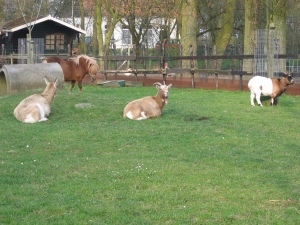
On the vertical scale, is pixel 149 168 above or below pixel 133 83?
below

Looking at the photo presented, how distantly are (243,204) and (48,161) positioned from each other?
372 centimetres

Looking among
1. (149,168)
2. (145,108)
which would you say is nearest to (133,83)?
(145,108)

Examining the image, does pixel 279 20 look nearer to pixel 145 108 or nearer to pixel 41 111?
pixel 145 108

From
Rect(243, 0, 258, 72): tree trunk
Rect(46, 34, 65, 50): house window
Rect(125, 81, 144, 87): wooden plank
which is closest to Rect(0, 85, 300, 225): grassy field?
Rect(243, 0, 258, 72): tree trunk

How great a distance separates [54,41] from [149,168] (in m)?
31.4

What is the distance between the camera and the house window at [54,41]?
3859cm

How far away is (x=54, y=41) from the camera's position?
38.8 meters

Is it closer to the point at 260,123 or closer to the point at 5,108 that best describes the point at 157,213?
the point at 260,123

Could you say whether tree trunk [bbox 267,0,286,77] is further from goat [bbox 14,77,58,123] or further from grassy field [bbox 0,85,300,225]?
goat [bbox 14,77,58,123]

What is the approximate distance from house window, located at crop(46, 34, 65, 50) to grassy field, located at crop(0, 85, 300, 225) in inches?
966

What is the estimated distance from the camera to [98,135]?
456 inches

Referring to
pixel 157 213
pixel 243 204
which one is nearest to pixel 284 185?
pixel 243 204

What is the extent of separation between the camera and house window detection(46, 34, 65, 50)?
127ft

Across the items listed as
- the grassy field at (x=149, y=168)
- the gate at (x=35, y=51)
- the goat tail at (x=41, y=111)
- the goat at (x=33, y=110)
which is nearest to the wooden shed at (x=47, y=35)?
the gate at (x=35, y=51)
